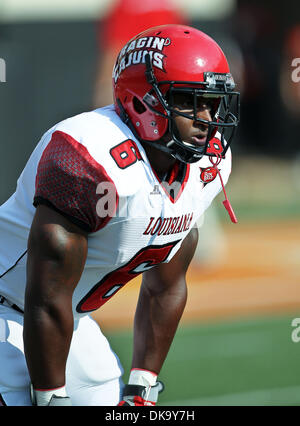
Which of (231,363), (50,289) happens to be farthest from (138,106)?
(231,363)

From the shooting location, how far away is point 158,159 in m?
2.95

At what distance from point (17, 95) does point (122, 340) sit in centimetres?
428

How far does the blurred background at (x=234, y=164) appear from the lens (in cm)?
616

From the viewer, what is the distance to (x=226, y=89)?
2.89 meters

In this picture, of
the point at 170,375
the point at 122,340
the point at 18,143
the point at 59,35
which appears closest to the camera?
the point at 170,375

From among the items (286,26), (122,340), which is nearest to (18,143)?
(122,340)

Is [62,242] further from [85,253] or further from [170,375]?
[170,375]

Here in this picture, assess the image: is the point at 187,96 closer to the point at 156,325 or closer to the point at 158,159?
the point at 158,159

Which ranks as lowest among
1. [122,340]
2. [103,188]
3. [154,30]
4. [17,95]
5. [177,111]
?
[122,340]

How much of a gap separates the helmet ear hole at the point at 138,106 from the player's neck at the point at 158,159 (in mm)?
121

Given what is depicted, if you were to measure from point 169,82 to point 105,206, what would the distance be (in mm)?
484

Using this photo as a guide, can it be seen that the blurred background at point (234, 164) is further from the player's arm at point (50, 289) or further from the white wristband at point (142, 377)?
the player's arm at point (50, 289)

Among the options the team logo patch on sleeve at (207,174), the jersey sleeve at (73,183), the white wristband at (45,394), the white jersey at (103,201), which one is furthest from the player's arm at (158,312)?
the jersey sleeve at (73,183)

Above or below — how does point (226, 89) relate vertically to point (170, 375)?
above
